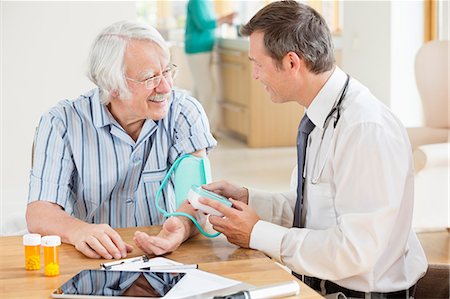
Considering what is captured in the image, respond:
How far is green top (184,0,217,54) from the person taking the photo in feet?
27.5

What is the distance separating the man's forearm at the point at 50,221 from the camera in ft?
7.39

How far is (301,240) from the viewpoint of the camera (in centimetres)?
213

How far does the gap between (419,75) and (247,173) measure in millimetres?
2149

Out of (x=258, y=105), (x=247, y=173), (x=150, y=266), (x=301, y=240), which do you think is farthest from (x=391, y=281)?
(x=258, y=105)

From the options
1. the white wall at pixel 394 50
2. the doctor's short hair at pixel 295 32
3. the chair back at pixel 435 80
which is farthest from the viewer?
the white wall at pixel 394 50

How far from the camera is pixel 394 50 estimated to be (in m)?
7.10

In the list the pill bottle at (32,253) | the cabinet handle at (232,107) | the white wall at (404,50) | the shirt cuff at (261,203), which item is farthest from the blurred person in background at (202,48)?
the pill bottle at (32,253)

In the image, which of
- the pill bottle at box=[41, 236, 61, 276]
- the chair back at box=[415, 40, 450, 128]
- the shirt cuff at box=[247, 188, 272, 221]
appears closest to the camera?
the pill bottle at box=[41, 236, 61, 276]

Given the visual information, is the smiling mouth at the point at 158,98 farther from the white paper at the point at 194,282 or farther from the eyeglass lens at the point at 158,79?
the white paper at the point at 194,282

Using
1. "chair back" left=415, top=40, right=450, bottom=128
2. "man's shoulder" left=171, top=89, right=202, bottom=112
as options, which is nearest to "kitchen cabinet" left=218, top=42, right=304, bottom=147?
"chair back" left=415, top=40, right=450, bottom=128

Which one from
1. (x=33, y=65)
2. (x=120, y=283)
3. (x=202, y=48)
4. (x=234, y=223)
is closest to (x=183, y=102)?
(x=234, y=223)

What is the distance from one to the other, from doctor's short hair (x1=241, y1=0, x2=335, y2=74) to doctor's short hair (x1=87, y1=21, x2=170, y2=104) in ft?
1.33

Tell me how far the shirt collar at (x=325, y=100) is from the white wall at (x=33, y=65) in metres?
2.73

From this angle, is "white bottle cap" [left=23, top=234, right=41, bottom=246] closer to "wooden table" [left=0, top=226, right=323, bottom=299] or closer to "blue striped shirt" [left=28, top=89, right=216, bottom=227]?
"wooden table" [left=0, top=226, right=323, bottom=299]
